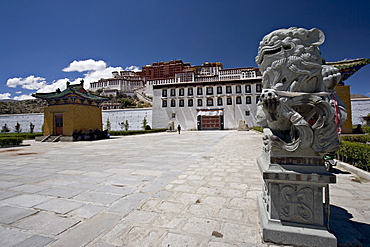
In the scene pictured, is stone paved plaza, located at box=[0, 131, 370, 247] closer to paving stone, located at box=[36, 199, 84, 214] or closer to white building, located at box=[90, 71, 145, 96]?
paving stone, located at box=[36, 199, 84, 214]

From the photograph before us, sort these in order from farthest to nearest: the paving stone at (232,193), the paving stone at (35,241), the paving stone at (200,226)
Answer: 1. the paving stone at (232,193)
2. the paving stone at (200,226)
3. the paving stone at (35,241)

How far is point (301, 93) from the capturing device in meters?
1.96

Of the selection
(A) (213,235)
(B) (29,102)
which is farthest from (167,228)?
(B) (29,102)

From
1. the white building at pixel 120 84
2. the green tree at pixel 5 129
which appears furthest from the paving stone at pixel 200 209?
the white building at pixel 120 84

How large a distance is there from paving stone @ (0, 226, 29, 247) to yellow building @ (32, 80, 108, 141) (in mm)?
15550

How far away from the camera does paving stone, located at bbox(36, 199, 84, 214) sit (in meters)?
2.77

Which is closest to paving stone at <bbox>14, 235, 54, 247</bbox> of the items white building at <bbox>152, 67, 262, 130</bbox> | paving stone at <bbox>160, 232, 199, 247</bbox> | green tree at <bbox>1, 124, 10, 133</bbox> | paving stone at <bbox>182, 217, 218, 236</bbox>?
paving stone at <bbox>160, 232, 199, 247</bbox>

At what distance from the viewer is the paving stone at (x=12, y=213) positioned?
2.52 m

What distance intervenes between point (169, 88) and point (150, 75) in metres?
42.6

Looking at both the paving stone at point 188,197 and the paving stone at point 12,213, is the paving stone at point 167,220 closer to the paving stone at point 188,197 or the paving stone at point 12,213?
the paving stone at point 188,197

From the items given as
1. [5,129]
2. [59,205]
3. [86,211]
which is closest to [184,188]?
[86,211]

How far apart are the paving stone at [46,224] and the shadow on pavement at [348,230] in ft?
10.0

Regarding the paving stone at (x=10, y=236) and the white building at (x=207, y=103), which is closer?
the paving stone at (x=10, y=236)

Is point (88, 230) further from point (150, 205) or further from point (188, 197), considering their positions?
point (188, 197)
